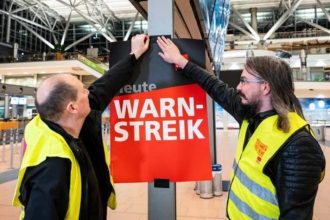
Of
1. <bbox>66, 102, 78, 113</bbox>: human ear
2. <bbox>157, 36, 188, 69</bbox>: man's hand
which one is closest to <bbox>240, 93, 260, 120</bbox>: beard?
<bbox>157, 36, 188, 69</bbox>: man's hand

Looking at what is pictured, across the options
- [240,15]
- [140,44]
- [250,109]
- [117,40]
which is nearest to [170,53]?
[140,44]

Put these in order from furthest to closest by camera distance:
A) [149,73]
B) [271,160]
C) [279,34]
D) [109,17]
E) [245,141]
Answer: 1. [109,17]
2. [279,34]
3. [149,73]
4. [245,141]
5. [271,160]

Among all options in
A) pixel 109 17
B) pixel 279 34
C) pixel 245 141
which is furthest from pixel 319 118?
pixel 245 141

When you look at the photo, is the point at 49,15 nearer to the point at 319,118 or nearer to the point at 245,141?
the point at 319,118

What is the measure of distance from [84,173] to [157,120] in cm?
52

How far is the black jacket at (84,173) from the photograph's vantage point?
109 cm

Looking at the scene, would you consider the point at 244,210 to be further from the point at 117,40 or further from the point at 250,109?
the point at 117,40

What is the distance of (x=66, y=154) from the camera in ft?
3.92

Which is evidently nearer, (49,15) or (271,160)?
(271,160)

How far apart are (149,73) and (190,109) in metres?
0.31

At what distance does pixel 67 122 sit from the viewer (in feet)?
4.51

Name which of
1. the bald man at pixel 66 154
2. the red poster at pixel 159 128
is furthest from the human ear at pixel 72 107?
the red poster at pixel 159 128

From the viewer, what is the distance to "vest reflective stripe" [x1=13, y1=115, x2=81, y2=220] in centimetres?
115

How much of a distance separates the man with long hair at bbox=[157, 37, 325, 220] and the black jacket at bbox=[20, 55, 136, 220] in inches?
13.5
